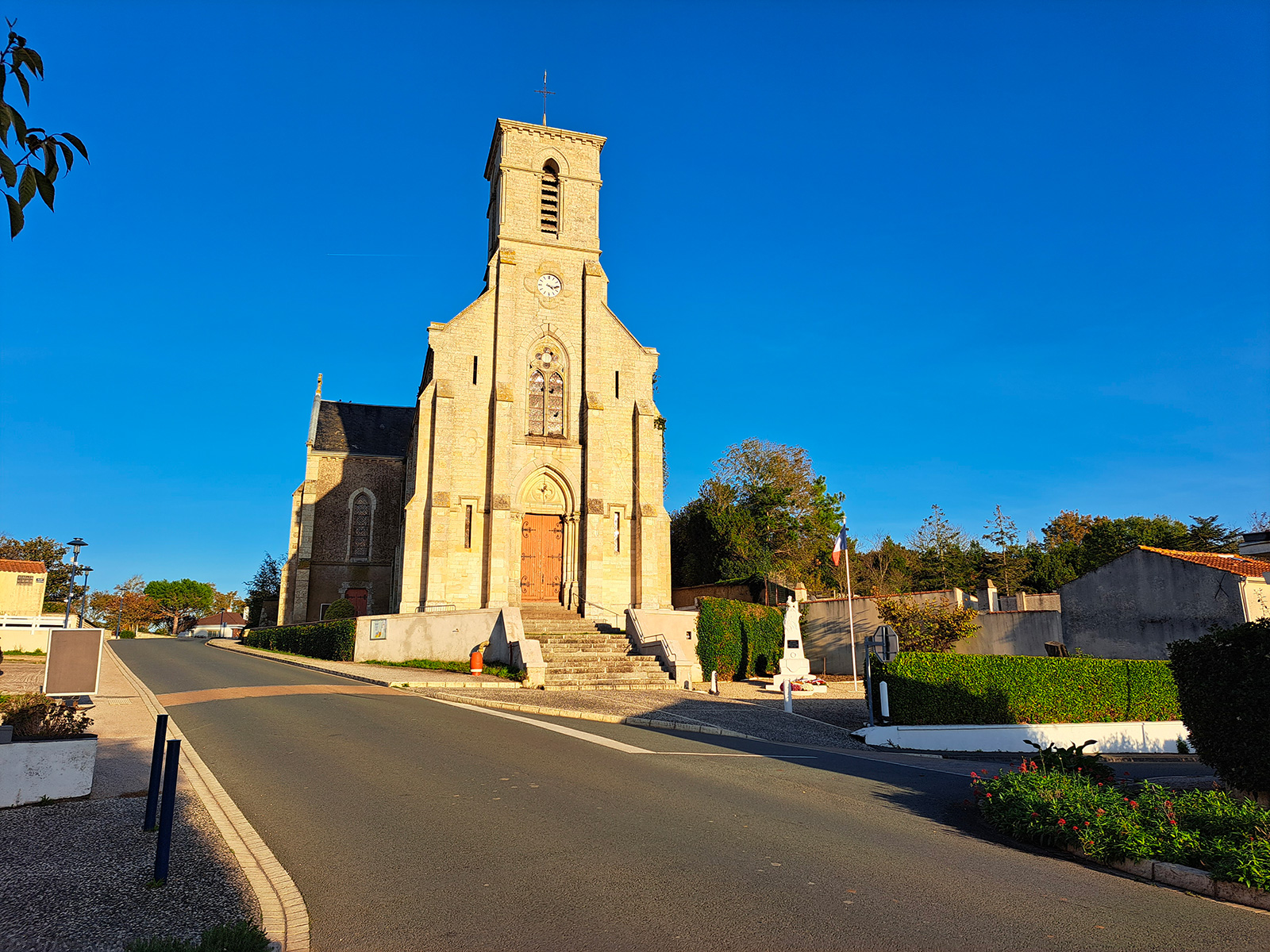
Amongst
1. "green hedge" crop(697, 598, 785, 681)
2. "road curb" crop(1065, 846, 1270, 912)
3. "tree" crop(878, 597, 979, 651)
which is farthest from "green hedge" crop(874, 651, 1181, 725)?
"road curb" crop(1065, 846, 1270, 912)

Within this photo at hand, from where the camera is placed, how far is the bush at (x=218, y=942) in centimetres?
361

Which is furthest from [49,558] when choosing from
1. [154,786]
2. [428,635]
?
[154,786]

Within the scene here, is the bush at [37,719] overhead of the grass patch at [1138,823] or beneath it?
overhead

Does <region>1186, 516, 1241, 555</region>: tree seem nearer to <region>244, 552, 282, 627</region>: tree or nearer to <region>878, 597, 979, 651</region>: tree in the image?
<region>878, 597, 979, 651</region>: tree

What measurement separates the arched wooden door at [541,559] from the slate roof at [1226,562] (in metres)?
17.5

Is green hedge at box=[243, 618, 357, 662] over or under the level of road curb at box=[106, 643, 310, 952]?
over

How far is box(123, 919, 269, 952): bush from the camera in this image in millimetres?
3605

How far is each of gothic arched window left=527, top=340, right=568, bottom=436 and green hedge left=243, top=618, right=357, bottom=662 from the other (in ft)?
29.0

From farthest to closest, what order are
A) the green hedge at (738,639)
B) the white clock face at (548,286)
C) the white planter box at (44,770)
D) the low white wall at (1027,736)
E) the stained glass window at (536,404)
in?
the white clock face at (548,286) < the stained glass window at (536,404) < the green hedge at (738,639) < the low white wall at (1027,736) < the white planter box at (44,770)

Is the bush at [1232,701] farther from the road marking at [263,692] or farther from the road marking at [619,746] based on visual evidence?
the road marking at [263,692]

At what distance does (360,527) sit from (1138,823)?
1407 inches

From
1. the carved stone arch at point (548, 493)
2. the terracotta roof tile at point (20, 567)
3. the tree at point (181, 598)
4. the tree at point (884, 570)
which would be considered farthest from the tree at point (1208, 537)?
the tree at point (181, 598)

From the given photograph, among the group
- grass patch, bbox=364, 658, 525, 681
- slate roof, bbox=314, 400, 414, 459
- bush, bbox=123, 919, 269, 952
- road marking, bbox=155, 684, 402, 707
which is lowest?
bush, bbox=123, 919, 269, 952

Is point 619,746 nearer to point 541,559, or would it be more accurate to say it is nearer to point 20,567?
point 541,559
